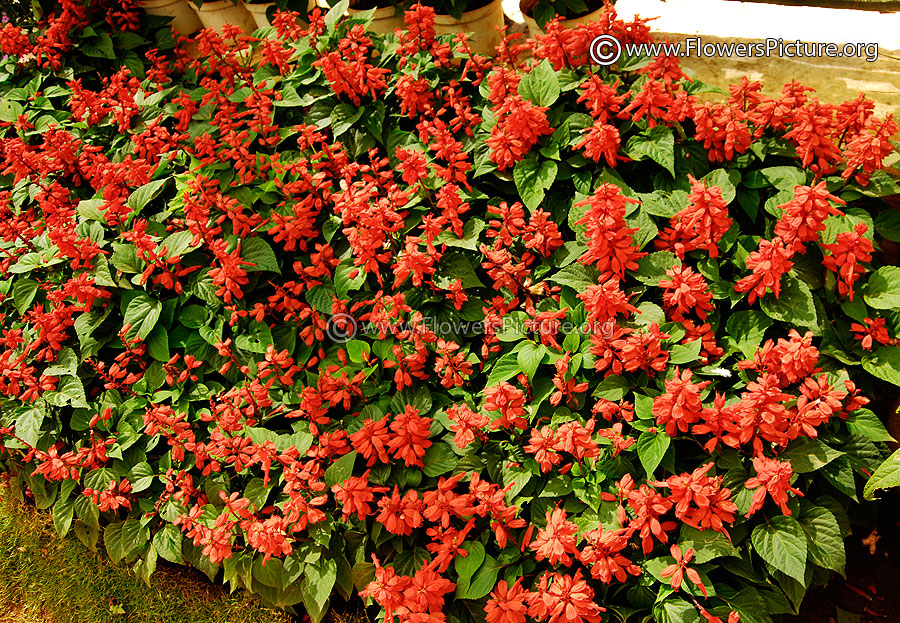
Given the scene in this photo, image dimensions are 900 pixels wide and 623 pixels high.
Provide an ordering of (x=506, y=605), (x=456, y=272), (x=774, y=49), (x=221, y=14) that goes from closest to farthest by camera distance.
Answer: (x=506, y=605)
(x=456, y=272)
(x=774, y=49)
(x=221, y=14)

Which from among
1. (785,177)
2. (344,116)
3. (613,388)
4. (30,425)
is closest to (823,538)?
(613,388)

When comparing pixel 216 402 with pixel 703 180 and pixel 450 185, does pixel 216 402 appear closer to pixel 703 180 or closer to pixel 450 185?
pixel 450 185

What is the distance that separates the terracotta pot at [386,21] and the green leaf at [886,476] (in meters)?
2.91

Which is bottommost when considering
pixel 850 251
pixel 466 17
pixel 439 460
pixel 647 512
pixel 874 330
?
pixel 439 460

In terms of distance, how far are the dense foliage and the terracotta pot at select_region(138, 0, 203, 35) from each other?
1.44 metres

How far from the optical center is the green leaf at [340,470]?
2338 millimetres

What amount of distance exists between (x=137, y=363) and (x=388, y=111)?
153cm

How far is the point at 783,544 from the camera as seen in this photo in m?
1.97

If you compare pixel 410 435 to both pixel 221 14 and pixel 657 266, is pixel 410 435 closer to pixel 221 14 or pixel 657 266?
pixel 657 266

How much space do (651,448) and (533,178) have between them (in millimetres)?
1064

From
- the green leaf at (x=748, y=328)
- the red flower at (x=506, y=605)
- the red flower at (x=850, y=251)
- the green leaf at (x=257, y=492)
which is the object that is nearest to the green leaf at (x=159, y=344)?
the green leaf at (x=257, y=492)

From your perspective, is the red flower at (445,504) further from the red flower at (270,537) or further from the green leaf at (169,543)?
the green leaf at (169,543)

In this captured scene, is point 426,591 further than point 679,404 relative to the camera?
Yes

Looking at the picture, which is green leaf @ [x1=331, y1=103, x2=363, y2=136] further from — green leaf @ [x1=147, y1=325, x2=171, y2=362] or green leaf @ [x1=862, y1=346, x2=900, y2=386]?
green leaf @ [x1=862, y1=346, x2=900, y2=386]
